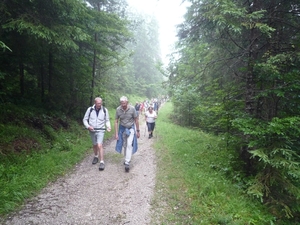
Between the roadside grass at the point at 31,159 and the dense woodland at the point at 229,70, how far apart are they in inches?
51.5

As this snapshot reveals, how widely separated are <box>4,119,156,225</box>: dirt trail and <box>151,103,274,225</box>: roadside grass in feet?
1.28

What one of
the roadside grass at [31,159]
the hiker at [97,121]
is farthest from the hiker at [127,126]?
the roadside grass at [31,159]

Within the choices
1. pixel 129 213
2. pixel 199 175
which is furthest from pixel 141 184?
pixel 199 175

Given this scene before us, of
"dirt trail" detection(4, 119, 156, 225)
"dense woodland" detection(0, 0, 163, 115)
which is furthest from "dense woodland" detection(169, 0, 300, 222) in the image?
"dense woodland" detection(0, 0, 163, 115)

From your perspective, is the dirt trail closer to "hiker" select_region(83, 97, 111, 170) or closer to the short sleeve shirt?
"hiker" select_region(83, 97, 111, 170)

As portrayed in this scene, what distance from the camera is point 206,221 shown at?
404 cm

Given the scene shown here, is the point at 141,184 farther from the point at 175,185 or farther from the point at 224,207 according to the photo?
the point at 224,207

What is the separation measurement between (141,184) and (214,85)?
16.0ft

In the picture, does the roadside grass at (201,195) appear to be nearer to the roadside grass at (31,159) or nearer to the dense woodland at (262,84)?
the dense woodland at (262,84)

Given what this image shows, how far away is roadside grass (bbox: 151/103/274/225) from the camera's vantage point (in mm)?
4184

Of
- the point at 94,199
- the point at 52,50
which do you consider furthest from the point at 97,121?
the point at 52,50

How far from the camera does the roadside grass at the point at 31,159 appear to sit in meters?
4.53

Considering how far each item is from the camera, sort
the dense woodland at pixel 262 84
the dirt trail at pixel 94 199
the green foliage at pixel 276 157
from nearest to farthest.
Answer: the dirt trail at pixel 94 199, the green foliage at pixel 276 157, the dense woodland at pixel 262 84

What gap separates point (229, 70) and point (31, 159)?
7.59 meters
